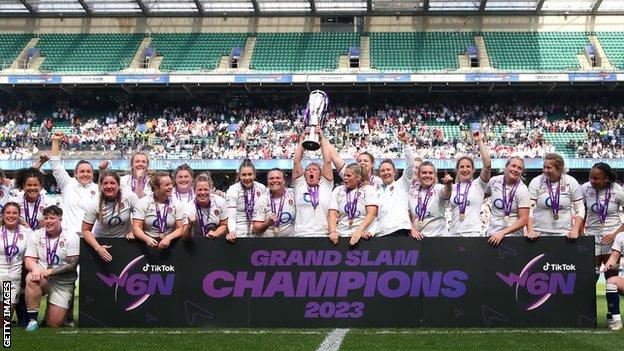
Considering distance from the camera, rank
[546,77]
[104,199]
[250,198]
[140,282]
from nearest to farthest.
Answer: [140,282] < [104,199] < [250,198] < [546,77]

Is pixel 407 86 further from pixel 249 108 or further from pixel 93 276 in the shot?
pixel 93 276

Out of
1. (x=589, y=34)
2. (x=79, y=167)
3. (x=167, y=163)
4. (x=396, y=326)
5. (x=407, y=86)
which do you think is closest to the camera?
(x=396, y=326)

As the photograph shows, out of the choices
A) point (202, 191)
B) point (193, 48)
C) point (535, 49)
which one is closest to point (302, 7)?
point (193, 48)

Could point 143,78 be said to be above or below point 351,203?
above

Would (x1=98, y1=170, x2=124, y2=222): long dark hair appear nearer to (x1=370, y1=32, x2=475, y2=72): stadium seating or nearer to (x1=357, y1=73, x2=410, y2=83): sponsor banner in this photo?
(x1=357, y1=73, x2=410, y2=83): sponsor banner

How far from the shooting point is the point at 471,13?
4053 cm

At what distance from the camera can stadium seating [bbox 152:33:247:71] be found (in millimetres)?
39406

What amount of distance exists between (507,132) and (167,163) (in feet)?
47.2

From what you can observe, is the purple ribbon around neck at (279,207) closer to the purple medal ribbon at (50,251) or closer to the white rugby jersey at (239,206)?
the white rugby jersey at (239,206)

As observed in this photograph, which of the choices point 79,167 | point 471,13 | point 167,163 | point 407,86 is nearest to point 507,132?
point 407,86

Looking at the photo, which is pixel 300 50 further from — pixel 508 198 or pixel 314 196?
pixel 508 198

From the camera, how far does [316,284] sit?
8.52 m

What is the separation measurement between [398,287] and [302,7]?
1288 inches

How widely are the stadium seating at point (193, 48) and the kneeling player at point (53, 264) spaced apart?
99.5 ft
